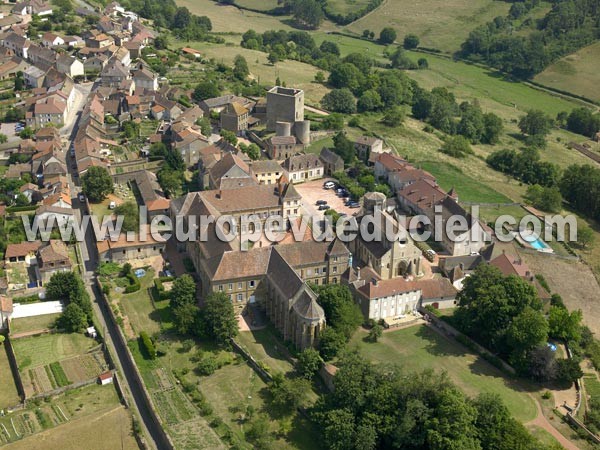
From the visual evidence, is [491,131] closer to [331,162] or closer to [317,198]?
[331,162]

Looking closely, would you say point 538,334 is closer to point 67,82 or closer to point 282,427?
point 282,427

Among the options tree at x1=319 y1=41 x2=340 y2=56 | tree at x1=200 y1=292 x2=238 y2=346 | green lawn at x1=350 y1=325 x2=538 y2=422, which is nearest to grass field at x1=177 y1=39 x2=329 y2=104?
tree at x1=319 y1=41 x2=340 y2=56

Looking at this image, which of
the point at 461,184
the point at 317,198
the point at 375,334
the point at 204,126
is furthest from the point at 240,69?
the point at 375,334

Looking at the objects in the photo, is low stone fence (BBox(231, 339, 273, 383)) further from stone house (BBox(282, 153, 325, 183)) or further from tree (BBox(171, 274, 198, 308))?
stone house (BBox(282, 153, 325, 183))

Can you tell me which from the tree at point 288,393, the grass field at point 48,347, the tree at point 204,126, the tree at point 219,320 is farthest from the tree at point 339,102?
the tree at point 288,393


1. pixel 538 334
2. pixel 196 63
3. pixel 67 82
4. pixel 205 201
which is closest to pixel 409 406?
pixel 538 334

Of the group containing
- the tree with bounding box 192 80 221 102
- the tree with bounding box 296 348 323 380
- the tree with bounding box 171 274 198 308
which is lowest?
the tree with bounding box 296 348 323 380
